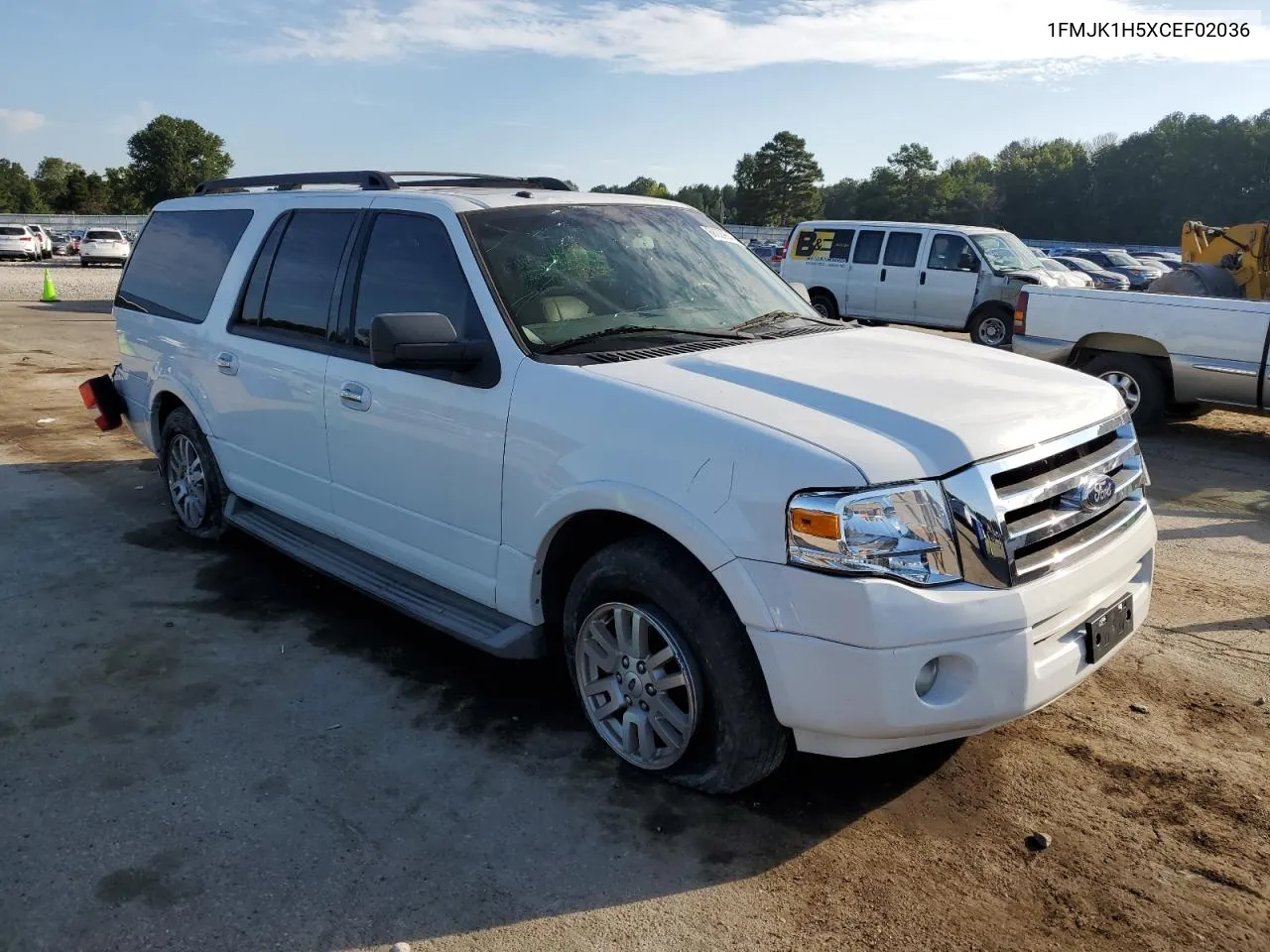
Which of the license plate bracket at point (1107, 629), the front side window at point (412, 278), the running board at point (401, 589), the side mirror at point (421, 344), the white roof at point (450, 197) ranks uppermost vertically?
the white roof at point (450, 197)

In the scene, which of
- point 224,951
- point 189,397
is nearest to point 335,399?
point 189,397

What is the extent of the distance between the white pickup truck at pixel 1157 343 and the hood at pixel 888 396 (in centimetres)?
562

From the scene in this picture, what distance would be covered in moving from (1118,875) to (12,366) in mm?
13267

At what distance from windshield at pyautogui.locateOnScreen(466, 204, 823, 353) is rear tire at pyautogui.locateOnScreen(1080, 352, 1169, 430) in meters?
5.85

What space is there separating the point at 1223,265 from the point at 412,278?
41.6 feet

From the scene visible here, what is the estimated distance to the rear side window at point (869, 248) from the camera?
16688 mm

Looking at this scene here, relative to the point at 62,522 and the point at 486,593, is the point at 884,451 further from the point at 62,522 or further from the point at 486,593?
the point at 62,522

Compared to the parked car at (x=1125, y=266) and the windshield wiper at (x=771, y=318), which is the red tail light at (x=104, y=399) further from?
the parked car at (x=1125, y=266)

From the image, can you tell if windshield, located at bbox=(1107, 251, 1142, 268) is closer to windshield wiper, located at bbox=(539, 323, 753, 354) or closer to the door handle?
windshield wiper, located at bbox=(539, 323, 753, 354)

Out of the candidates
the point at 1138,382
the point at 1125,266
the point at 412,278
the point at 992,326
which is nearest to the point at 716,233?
the point at 412,278

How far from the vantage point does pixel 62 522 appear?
6.20 meters

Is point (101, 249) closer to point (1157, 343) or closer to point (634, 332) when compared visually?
point (1157, 343)

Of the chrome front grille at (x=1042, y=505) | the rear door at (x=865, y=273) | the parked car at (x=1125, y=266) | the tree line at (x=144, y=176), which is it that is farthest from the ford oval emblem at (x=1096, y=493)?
the tree line at (x=144, y=176)

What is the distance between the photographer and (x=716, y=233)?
4.71 meters
